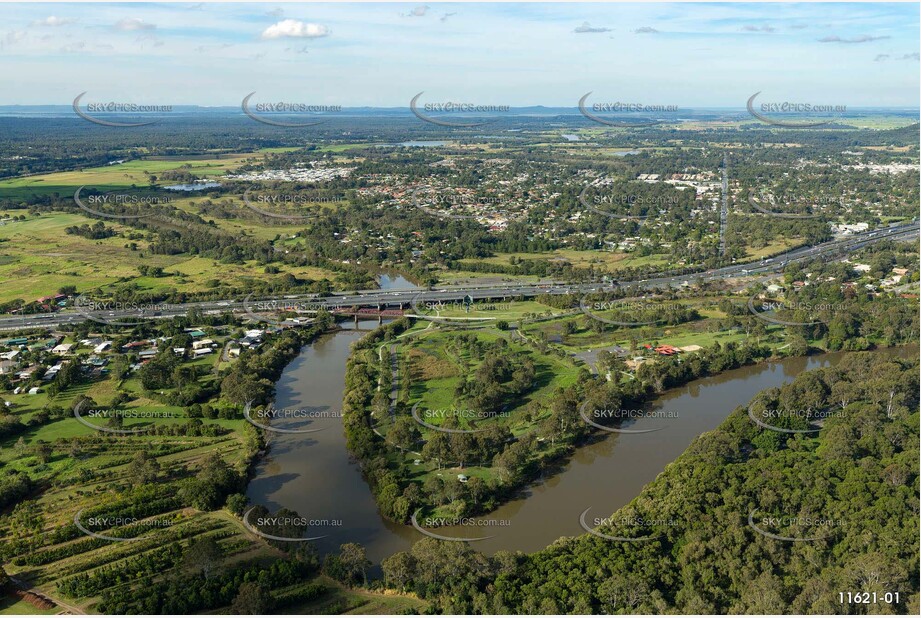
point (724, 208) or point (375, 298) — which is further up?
point (724, 208)

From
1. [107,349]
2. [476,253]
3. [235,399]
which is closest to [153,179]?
[476,253]

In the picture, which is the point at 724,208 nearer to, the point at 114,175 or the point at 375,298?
the point at 375,298

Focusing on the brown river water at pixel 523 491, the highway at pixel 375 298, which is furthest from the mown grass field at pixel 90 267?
the brown river water at pixel 523 491

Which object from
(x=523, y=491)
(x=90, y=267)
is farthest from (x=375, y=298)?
(x=90, y=267)

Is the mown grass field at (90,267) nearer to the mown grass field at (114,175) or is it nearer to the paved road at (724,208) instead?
the mown grass field at (114,175)

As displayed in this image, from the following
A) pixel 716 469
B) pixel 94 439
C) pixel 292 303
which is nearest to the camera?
pixel 716 469

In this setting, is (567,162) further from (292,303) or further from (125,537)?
(125,537)
